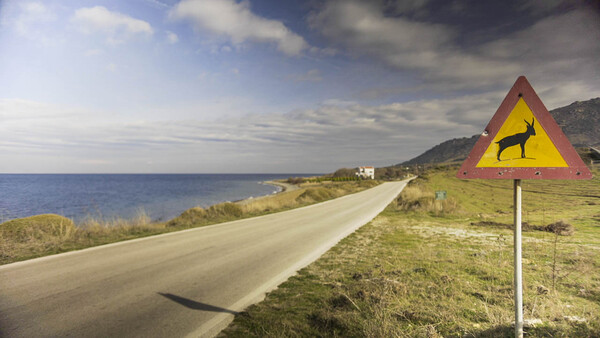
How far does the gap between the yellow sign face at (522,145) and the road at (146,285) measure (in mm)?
4162

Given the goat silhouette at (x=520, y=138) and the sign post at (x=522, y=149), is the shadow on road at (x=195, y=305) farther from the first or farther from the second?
the goat silhouette at (x=520, y=138)

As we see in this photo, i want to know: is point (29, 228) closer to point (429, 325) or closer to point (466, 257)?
point (429, 325)

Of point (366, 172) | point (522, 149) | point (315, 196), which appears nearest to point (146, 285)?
point (522, 149)

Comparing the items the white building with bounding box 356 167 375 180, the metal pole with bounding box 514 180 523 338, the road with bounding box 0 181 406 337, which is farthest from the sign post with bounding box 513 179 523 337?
the white building with bounding box 356 167 375 180

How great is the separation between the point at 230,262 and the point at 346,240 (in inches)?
174

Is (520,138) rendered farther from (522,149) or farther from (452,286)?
(452,286)

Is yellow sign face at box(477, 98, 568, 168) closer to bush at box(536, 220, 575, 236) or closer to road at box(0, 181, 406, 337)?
road at box(0, 181, 406, 337)

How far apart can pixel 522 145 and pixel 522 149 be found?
4 cm

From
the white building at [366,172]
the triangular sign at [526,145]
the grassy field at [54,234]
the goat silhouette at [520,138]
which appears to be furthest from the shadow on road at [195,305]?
the white building at [366,172]

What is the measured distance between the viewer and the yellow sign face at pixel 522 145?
271 centimetres

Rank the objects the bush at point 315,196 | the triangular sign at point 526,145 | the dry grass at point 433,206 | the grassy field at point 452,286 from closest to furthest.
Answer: the triangular sign at point 526,145, the grassy field at point 452,286, the dry grass at point 433,206, the bush at point 315,196

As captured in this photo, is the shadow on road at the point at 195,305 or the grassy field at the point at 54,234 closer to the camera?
the shadow on road at the point at 195,305

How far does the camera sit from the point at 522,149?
2781mm

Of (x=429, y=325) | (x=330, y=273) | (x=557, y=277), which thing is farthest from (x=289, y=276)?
(x=557, y=277)
